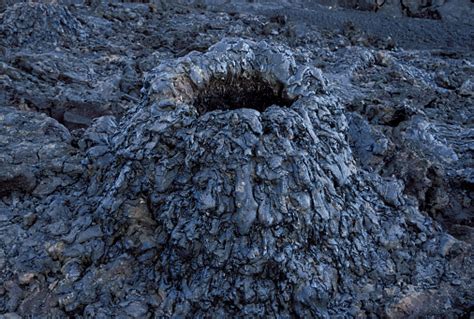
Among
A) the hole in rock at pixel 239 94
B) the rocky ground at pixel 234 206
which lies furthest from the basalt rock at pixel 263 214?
the hole in rock at pixel 239 94

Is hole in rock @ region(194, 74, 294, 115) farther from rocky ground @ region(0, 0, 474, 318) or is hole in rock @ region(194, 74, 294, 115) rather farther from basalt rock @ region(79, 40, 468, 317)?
basalt rock @ region(79, 40, 468, 317)

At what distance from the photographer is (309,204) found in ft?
8.68

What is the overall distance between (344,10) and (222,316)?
9.86m

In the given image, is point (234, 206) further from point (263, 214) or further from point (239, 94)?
point (239, 94)

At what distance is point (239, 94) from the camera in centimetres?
335

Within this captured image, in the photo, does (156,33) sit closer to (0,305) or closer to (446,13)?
(0,305)

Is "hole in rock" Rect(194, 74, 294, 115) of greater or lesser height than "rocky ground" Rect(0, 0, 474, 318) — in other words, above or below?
above

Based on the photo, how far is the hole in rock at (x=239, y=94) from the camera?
10.6 ft

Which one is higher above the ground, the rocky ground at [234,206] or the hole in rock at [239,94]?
the hole in rock at [239,94]

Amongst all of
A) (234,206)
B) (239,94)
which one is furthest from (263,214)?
(239,94)

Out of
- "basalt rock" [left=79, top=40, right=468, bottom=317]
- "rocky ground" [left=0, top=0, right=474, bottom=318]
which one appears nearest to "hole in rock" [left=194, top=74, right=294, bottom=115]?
A: "rocky ground" [left=0, top=0, right=474, bottom=318]

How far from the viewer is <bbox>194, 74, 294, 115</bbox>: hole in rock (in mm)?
3246

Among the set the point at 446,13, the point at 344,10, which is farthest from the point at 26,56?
the point at 446,13

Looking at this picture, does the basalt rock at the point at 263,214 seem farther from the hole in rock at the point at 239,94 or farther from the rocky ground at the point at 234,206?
the hole in rock at the point at 239,94
